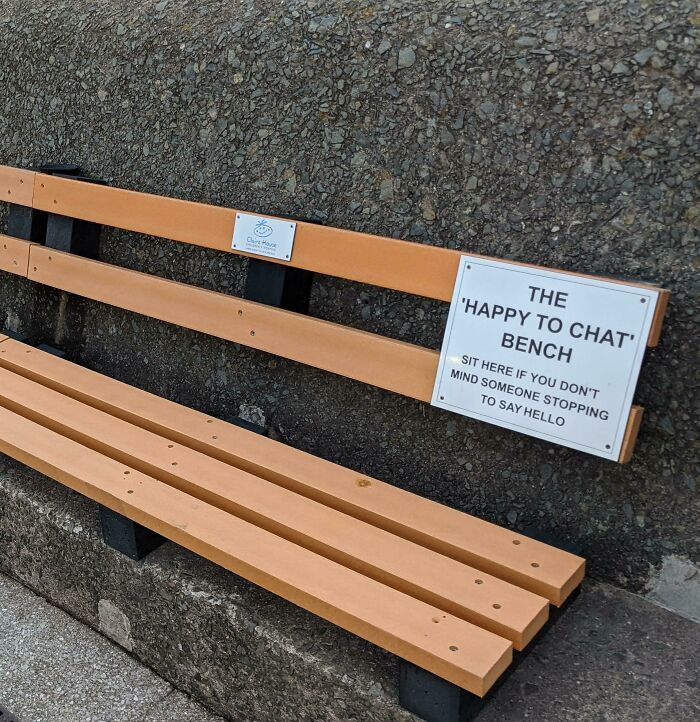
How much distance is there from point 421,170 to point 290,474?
3.08 feet

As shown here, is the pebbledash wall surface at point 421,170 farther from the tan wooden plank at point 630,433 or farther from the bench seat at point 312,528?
the bench seat at point 312,528

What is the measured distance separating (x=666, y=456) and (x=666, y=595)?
0.37 meters

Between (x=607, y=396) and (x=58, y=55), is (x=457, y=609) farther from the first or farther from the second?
(x=58, y=55)

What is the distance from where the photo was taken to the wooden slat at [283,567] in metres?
1.61

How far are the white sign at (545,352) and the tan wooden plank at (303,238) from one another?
0.14 ft

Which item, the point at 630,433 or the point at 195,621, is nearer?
the point at 630,433

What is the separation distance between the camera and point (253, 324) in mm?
2588

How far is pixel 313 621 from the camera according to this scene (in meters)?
1.99

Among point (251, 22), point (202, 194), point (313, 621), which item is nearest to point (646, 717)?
point (313, 621)

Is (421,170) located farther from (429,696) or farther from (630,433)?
(429,696)

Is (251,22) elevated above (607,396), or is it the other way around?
(251,22)

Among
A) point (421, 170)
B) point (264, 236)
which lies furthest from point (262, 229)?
point (421, 170)

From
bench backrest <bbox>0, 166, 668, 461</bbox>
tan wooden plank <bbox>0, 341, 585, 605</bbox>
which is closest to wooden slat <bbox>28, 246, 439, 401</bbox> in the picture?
bench backrest <bbox>0, 166, 668, 461</bbox>

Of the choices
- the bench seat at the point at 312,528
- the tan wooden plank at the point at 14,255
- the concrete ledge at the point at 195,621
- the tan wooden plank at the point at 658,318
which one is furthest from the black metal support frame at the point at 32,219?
the tan wooden plank at the point at 658,318
